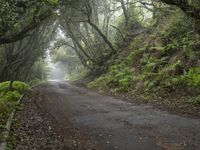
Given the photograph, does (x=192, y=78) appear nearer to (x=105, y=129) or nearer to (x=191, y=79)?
(x=191, y=79)

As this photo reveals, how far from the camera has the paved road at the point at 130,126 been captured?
8.16 metres

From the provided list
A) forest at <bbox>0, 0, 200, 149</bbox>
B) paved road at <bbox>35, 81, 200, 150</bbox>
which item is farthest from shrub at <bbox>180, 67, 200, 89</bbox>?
paved road at <bbox>35, 81, 200, 150</bbox>

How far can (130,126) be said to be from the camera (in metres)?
10.2

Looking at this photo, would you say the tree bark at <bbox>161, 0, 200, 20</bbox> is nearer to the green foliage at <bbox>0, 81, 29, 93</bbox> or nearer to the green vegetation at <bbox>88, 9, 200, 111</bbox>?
the green vegetation at <bbox>88, 9, 200, 111</bbox>

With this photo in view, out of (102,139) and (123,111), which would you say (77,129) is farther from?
(123,111)

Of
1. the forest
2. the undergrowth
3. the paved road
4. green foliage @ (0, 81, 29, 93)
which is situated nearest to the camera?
the paved road

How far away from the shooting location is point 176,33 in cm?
2220

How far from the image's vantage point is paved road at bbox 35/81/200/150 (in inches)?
321

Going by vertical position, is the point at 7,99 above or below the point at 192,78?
below

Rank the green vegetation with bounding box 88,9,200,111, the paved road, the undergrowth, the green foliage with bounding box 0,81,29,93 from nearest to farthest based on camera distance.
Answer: the paved road → the undergrowth → the green vegetation with bounding box 88,9,200,111 → the green foliage with bounding box 0,81,29,93

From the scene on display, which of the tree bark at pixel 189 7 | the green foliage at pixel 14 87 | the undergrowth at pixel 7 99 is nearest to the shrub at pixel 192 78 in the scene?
the tree bark at pixel 189 7

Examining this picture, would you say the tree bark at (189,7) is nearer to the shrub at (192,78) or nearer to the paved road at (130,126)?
the shrub at (192,78)

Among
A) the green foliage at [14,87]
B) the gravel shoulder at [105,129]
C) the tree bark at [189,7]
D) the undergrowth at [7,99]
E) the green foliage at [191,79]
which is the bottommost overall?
the gravel shoulder at [105,129]

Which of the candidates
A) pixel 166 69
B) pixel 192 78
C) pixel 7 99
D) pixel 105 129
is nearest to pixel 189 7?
pixel 192 78
